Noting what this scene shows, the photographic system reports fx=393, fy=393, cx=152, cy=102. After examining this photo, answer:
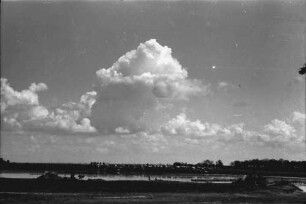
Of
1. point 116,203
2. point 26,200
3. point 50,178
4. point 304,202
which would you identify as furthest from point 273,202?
point 50,178

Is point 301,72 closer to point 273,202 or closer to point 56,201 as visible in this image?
point 273,202

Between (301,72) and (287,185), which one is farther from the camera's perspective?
(287,185)

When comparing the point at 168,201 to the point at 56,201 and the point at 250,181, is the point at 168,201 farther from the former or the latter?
the point at 250,181

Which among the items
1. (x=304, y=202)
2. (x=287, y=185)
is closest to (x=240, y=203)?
(x=304, y=202)

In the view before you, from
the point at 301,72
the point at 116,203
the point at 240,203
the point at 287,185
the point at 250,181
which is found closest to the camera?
the point at 301,72

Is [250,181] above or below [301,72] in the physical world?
below

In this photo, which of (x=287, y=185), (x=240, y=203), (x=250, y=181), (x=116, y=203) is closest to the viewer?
(x=116, y=203)

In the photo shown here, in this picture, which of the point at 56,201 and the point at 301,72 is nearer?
the point at 301,72

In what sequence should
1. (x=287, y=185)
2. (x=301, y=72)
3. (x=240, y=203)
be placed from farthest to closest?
(x=287, y=185) < (x=240, y=203) < (x=301, y=72)

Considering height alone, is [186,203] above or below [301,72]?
below
